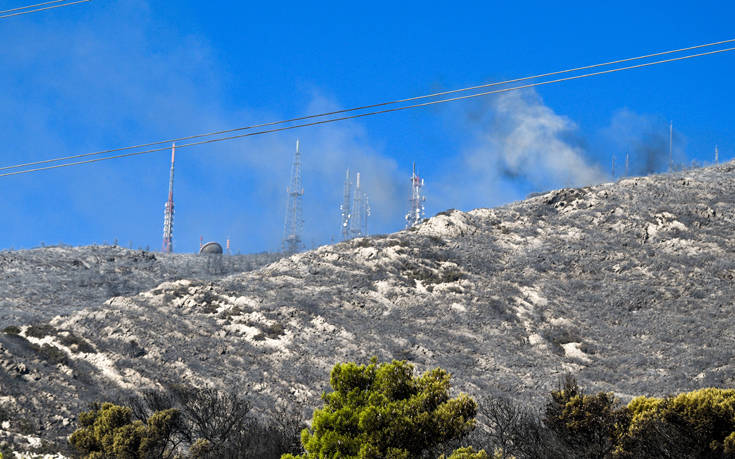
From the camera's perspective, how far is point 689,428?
965 inches

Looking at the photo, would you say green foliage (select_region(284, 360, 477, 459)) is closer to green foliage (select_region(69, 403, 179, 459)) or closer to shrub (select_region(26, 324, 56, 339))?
green foliage (select_region(69, 403, 179, 459))

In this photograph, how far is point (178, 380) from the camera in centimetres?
4584

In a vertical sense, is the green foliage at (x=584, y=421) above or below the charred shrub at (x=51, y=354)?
below

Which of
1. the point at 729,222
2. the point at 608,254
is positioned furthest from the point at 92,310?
the point at 729,222

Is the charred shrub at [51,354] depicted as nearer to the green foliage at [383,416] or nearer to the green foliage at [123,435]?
the green foliage at [123,435]

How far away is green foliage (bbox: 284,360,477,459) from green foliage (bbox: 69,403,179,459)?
8.87 meters

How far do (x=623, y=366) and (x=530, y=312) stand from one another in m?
9.51

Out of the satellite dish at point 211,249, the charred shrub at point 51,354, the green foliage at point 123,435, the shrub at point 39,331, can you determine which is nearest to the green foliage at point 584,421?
the green foliage at point 123,435

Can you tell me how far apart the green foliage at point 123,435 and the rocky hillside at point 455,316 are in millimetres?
7207

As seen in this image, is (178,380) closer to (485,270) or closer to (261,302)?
(261,302)

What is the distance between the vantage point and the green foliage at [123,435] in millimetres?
28562

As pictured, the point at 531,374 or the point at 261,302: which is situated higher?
the point at 261,302

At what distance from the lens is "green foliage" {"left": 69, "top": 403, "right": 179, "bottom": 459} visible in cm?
2856

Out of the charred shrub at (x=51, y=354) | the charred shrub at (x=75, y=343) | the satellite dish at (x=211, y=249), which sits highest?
the satellite dish at (x=211, y=249)
